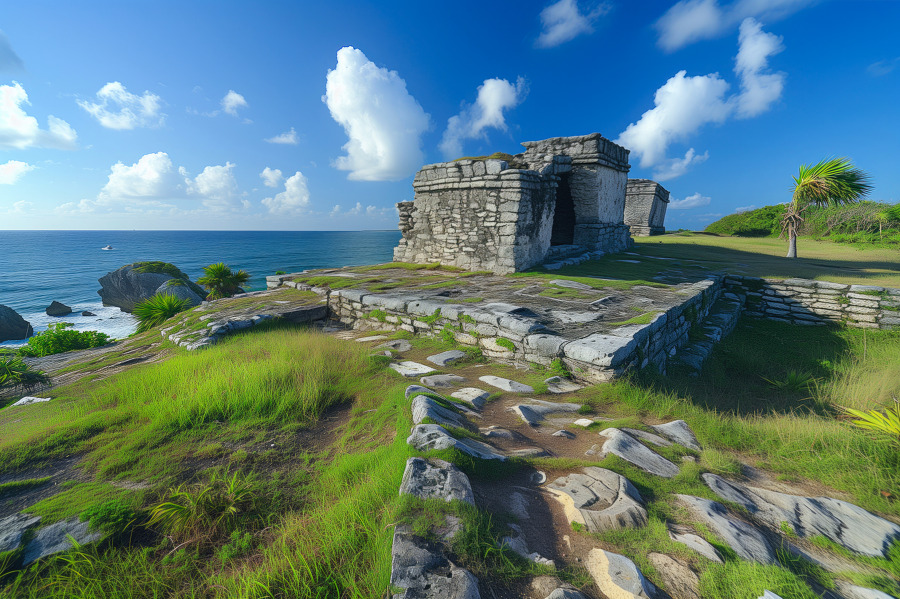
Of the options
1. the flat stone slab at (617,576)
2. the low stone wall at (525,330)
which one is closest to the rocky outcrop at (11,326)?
the low stone wall at (525,330)

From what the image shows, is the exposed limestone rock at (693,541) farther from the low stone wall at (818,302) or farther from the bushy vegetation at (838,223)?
the bushy vegetation at (838,223)

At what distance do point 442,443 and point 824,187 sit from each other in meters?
16.1

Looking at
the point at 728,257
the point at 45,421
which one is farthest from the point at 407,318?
the point at 728,257

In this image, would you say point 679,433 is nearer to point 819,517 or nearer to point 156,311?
point 819,517

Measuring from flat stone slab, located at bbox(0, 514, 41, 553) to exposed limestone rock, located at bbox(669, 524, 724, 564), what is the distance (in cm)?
315

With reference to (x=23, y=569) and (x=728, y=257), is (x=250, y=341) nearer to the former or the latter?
(x=23, y=569)

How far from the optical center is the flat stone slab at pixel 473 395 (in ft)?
10.9

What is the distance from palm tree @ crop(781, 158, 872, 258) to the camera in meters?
11.4

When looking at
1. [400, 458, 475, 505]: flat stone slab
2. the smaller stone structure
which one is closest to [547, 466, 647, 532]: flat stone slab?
[400, 458, 475, 505]: flat stone slab

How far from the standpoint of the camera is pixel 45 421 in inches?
119

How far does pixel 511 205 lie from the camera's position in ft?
27.7

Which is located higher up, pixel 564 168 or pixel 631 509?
pixel 564 168

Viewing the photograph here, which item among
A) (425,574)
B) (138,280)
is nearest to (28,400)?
(425,574)

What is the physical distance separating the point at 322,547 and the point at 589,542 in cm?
124
